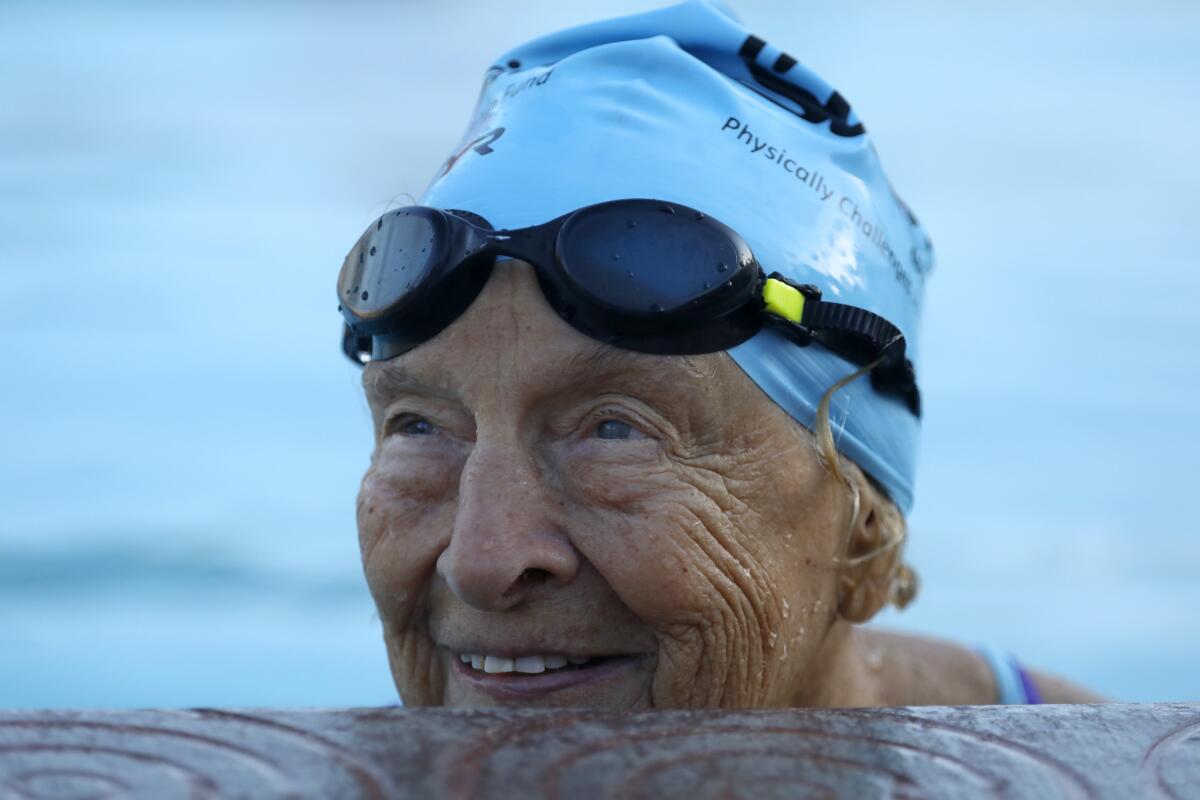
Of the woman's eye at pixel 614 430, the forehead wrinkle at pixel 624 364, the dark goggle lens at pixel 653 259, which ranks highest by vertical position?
the dark goggle lens at pixel 653 259

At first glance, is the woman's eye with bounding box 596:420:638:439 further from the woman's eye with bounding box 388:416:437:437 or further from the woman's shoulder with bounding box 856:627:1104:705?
the woman's shoulder with bounding box 856:627:1104:705

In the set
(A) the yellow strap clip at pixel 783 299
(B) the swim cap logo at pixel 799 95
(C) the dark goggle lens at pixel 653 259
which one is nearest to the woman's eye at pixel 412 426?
(C) the dark goggle lens at pixel 653 259

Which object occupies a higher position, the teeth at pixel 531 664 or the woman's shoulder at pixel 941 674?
the teeth at pixel 531 664

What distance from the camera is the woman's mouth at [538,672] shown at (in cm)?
234

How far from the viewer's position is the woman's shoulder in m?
3.79

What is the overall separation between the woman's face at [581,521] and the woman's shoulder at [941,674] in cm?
134

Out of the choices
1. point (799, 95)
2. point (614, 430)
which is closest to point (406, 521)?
point (614, 430)

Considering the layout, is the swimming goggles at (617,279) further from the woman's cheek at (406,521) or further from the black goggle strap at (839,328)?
the woman's cheek at (406,521)

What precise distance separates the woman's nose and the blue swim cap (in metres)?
0.44

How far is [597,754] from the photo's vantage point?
1573mm

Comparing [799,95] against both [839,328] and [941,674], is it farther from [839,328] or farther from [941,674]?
[941,674]

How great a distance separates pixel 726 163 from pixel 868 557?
0.82 m

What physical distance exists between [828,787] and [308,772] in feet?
1.84

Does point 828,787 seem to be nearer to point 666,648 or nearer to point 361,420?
point 666,648
